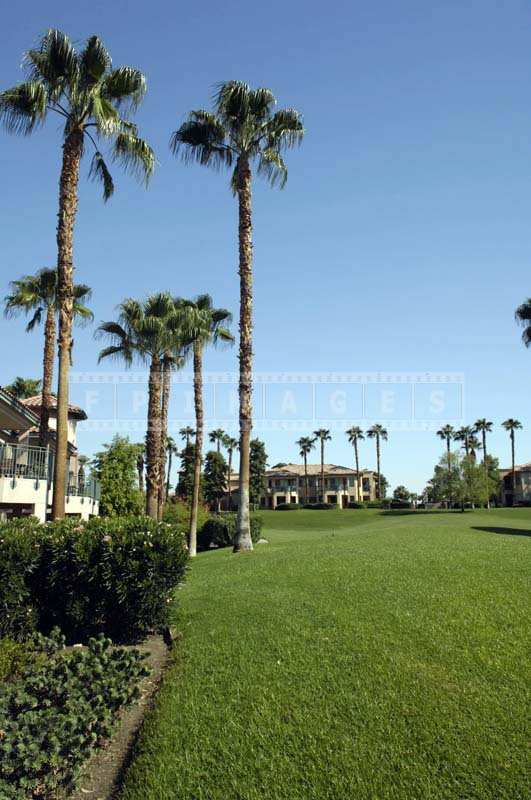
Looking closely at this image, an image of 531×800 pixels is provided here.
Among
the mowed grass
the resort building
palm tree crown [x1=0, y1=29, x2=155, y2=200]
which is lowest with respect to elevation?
the mowed grass

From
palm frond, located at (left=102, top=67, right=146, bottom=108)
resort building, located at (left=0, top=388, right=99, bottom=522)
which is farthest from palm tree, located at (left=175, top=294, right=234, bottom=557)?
palm frond, located at (left=102, top=67, right=146, bottom=108)

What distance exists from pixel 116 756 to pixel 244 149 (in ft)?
72.4

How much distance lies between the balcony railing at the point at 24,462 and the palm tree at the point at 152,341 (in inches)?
215

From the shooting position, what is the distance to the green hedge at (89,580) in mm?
10094

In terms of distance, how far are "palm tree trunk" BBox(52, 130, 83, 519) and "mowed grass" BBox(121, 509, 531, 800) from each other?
6.96 m

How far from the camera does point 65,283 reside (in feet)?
59.0

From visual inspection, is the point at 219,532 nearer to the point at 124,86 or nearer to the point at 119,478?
the point at 119,478

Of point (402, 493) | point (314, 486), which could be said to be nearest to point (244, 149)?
point (314, 486)

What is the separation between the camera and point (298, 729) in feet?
21.6

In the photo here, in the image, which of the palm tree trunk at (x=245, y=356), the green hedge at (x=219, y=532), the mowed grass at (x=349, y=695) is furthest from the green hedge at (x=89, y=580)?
the green hedge at (x=219, y=532)

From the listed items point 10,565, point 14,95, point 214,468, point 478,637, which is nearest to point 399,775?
point 478,637

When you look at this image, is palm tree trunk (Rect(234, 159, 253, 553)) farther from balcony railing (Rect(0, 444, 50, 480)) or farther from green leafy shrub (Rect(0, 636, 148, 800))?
green leafy shrub (Rect(0, 636, 148, 800))

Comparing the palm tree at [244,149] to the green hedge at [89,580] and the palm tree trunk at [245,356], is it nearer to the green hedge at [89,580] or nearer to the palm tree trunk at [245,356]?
the palm tree trunk at [245,356]

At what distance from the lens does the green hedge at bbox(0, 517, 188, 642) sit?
397 inches
